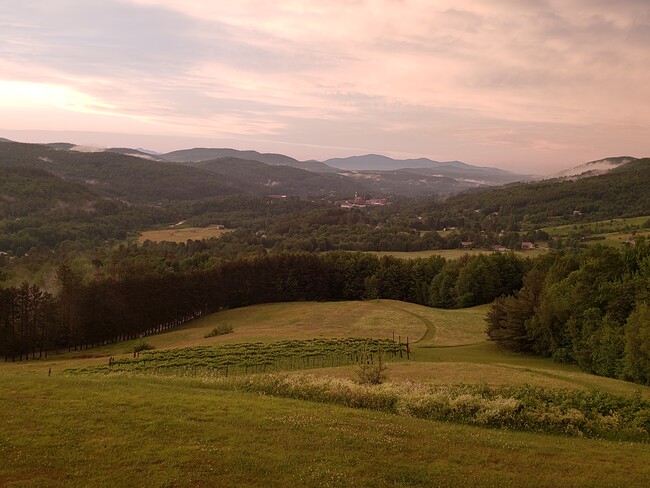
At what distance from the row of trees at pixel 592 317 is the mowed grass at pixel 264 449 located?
2676 centimetres

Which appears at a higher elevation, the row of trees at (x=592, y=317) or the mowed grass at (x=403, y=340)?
the row of trees at (x=592, y=317)

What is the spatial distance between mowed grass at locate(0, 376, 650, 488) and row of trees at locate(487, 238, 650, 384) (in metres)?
26.8

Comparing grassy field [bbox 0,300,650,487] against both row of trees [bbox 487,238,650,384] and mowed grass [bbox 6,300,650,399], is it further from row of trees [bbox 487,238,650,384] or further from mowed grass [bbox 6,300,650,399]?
row of trees [bbox 487,238,650,384]

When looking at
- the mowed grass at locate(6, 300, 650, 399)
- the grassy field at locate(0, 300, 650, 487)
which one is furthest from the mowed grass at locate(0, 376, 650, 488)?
the mowed grass at locate(6, 300, 650, 399)

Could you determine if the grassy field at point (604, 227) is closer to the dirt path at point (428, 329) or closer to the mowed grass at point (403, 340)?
the mowed grass at point (403, 340)

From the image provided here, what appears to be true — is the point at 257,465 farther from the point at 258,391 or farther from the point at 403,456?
the point at 258,391

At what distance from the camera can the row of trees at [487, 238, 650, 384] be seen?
141ft

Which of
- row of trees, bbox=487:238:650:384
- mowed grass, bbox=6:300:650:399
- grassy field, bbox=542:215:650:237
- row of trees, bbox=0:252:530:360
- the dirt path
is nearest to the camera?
mowed grass, bbox=6:300:650:399

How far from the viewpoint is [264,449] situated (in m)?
17.4

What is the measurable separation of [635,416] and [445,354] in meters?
30.8

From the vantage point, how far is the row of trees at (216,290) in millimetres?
69312

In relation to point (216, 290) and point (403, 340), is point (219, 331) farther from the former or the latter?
point (216, 290)

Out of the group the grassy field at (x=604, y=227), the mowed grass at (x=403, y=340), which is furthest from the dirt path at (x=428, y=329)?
the grassy field at (x=604, y=227)

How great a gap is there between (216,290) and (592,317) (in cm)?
7018
